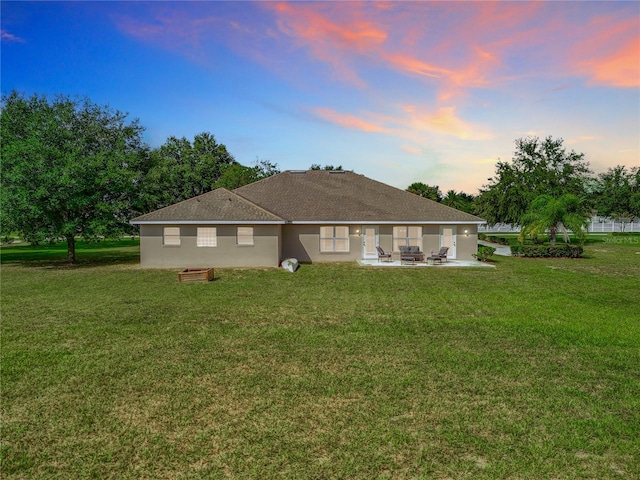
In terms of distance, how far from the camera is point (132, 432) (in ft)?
16.3

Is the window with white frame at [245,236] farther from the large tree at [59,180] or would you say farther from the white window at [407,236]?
the white window at [407,236]

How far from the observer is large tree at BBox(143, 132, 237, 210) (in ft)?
167

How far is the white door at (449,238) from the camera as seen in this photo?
25812 mm

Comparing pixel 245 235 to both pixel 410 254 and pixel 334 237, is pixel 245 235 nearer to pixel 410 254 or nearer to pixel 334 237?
pixel 334 237

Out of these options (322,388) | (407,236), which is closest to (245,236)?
(407,236)

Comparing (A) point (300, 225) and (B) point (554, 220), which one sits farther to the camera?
(B) point (554, 220)

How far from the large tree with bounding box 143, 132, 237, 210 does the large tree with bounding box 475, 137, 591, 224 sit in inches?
Result: 1465

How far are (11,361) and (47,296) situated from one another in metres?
7.87

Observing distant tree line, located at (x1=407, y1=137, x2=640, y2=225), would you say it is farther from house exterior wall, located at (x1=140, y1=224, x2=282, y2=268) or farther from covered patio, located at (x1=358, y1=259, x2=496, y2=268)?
house exterior wall, located at (x1=140, y1=224, x2=282, y2=268)

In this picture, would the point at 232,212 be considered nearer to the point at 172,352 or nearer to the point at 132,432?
the point at 172,352

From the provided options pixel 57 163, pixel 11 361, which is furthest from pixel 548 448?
pixel 57 163

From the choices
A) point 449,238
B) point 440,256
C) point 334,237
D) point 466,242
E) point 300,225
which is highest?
point 300,225

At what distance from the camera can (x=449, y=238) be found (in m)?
25.9

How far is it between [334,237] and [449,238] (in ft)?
26.5
